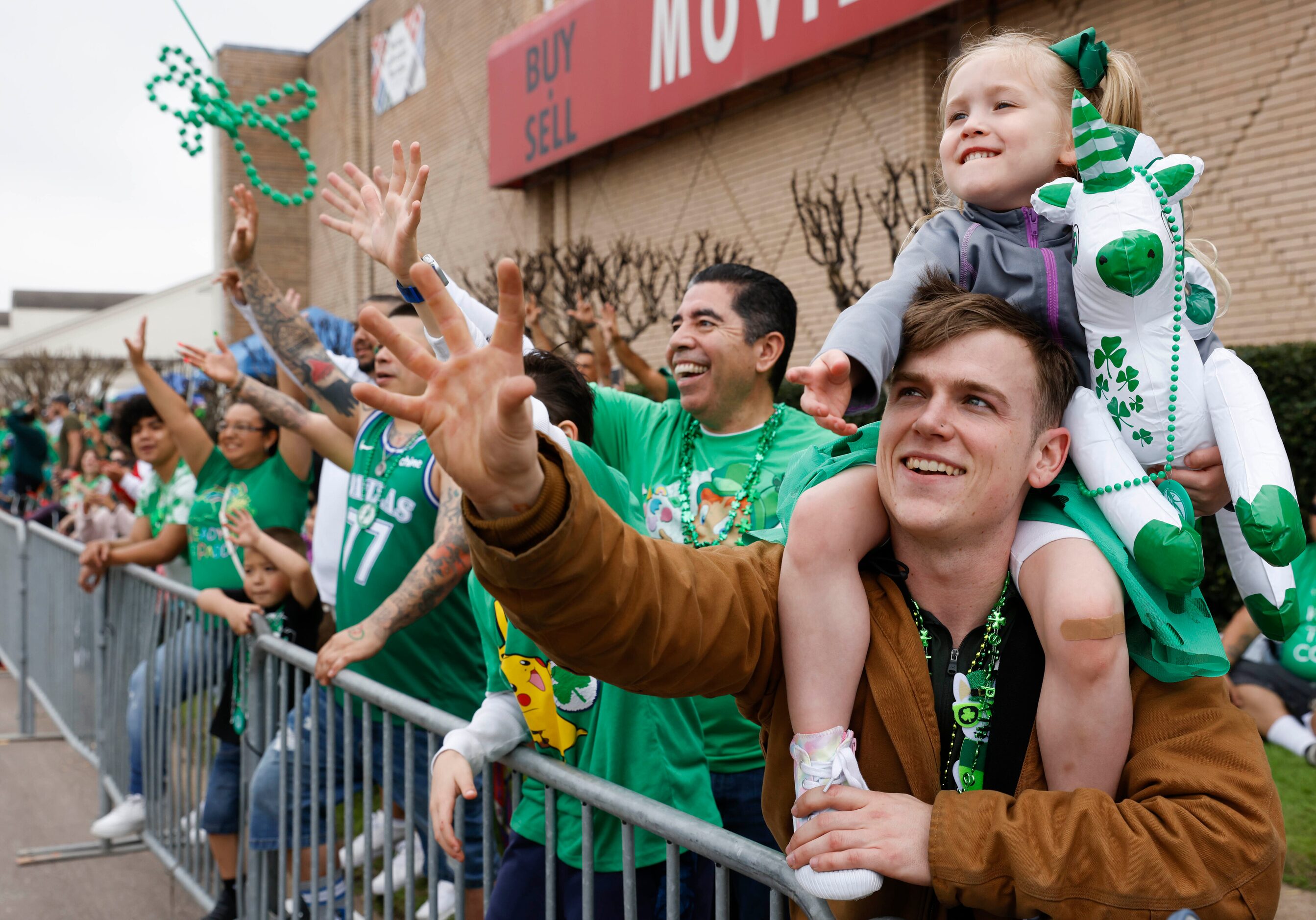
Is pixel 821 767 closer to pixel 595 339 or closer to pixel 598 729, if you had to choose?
pixel 598 729

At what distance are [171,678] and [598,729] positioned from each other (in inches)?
112

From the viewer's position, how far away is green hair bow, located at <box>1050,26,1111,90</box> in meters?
1.86

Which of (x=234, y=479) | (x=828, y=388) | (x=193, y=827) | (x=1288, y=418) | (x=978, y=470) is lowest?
(x=193, y=827)

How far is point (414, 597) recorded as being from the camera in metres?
3.19

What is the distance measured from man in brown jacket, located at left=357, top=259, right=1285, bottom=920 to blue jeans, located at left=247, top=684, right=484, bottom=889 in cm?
182

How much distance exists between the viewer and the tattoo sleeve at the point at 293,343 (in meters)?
4.32

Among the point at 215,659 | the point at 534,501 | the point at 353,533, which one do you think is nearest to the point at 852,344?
the point at 534,501

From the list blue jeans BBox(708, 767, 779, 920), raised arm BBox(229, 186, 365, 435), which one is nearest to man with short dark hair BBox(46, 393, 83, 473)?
raised arm BBox(229, 186, 365, 435)

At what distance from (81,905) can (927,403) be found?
15.1ft

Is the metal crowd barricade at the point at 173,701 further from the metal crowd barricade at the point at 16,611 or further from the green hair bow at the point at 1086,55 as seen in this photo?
the green hair bow at the point at 1086,55

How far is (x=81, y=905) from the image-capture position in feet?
15.1

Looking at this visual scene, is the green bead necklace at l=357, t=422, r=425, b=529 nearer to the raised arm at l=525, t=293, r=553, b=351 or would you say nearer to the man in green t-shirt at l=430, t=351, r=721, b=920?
the man in green t-shirt at l=430, t=351, r=721, b=920

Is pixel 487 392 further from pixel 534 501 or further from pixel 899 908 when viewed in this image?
pixel 899 908

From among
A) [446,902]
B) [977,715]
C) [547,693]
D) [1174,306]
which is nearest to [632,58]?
[446,902]
